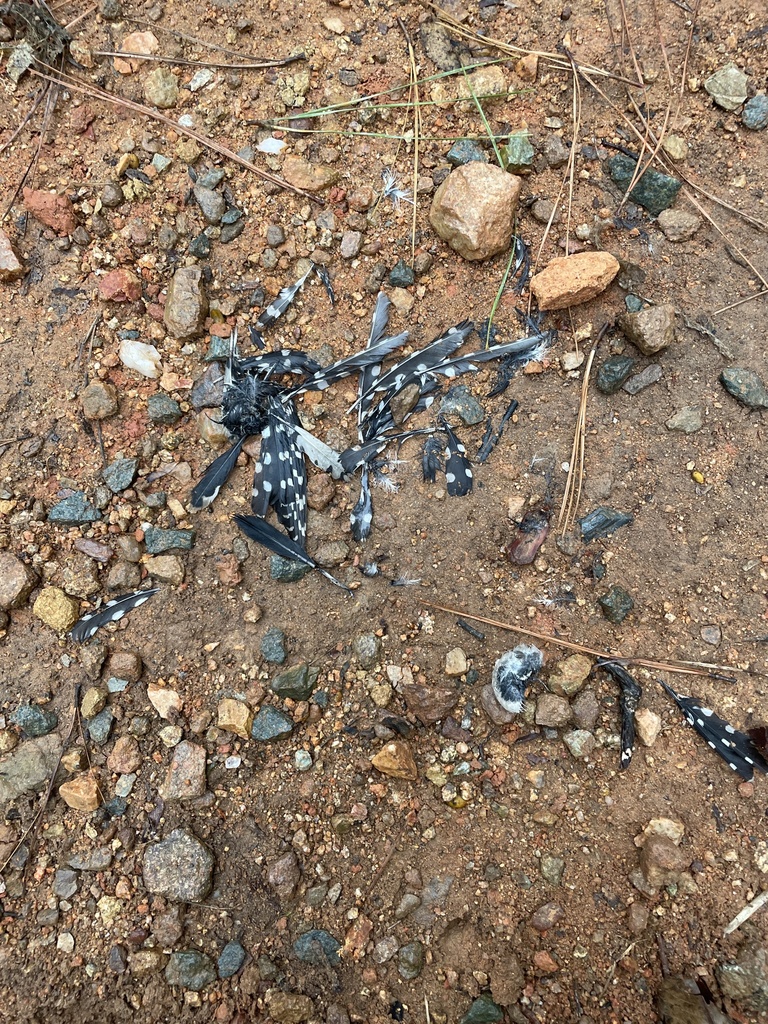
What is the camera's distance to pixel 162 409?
92.3 inches

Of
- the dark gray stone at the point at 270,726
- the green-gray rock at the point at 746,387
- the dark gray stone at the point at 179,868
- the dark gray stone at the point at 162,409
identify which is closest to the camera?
the dark gray stone at the point at 179,868

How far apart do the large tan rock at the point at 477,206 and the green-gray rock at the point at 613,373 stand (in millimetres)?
620

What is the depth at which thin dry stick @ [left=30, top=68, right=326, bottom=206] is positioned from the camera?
2400 mm

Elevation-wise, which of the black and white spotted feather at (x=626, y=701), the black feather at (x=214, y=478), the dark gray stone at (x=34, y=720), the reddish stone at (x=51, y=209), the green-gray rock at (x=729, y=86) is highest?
the reddish stone at (x=51, y=209)

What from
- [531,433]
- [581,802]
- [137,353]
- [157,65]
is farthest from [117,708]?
[157,65]

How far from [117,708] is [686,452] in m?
2.31

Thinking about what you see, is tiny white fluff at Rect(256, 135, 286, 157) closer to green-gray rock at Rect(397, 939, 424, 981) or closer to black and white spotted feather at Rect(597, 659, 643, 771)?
black and white spotted feather at Rect(597, 659, 643, 771)

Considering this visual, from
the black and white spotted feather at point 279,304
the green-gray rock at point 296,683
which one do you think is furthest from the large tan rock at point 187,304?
the green-gray rock at point 296,683

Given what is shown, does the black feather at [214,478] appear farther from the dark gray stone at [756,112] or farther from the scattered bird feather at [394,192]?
the dark gray stone at [756,112]

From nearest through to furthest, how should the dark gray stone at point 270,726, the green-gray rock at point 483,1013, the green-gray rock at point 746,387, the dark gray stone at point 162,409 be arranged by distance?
the green-gray rock at point 483,1013 < the dark gray stone at point 270,726 < the green-gray rock at point 746,387 < the dark gray stone at point 162,409

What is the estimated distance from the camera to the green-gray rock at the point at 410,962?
6.48 feet

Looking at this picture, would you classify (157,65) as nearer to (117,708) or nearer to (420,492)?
(420,492)

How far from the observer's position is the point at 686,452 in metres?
2.25

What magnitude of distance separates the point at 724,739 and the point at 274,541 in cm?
172
